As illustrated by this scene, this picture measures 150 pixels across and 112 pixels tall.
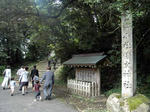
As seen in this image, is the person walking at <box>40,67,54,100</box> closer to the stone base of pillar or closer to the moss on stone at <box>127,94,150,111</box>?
the stone base of pillar

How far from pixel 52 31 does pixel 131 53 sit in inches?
316

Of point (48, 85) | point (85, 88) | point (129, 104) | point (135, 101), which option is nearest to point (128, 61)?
point (135, 101)

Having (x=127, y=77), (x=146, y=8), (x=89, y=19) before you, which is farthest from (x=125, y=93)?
(x=89, y=19)

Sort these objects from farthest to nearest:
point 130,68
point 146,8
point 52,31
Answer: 1. point 52,31
2. point 130,68
3. point 146,8

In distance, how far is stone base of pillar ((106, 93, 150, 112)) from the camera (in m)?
4.49

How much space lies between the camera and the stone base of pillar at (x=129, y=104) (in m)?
4.49

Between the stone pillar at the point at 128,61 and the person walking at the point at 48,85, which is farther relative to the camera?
the person walking at the point at 48,85

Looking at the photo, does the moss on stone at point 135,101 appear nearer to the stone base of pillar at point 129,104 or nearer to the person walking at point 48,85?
the stone base of pillar at point 129,104

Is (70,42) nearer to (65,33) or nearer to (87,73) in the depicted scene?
(65,33)

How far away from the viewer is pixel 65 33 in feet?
39.3

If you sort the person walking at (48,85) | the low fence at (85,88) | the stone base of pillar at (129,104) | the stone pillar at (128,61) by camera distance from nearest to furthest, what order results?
1. the stone base of pillar at (129,104)
2. the stone pillar at (128,61)
3. the person walking at (48,85)
4. the low fence at (85,88)

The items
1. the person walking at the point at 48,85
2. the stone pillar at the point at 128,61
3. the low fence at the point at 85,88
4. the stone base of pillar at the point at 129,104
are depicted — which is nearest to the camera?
the stone base of pillar at the point at 129,104

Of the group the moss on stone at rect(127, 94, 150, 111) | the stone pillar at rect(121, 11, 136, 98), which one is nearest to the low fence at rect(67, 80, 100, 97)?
the stone pillar at rect(121, 11, 136, 98)

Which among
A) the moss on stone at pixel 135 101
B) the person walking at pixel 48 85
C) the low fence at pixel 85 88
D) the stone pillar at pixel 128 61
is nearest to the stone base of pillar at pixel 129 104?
the moss on stone at pixel 135 101
